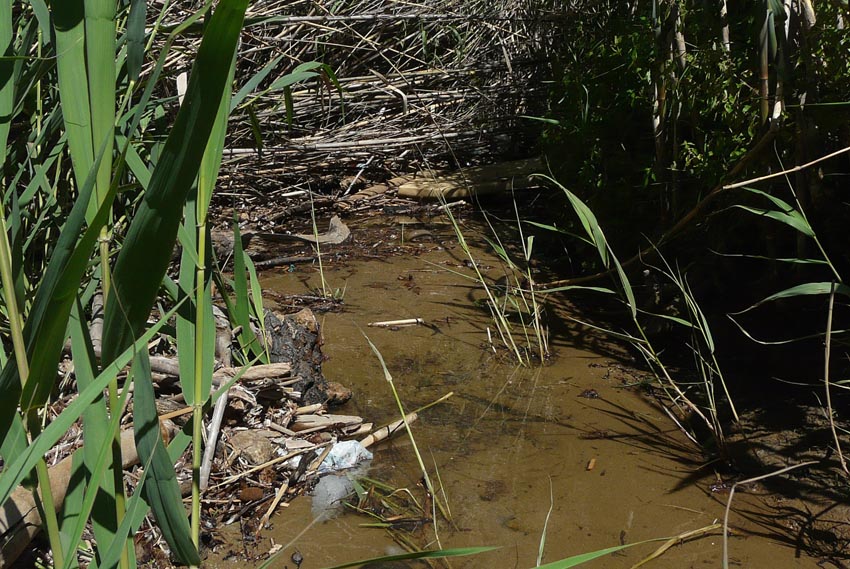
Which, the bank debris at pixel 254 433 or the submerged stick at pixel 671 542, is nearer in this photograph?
the submerged stick at pixel 671 542

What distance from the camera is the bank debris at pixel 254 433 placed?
2.60 meters

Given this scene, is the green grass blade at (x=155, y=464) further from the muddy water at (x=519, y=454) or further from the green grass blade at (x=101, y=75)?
the muddy water at (x=519, y=454)

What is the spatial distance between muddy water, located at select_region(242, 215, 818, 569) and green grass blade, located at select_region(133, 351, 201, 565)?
1296 millimetres

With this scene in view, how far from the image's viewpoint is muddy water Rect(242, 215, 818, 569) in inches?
99.0

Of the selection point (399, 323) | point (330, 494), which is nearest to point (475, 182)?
point (399, 323)

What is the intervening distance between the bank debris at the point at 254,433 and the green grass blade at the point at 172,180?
1.42 meters

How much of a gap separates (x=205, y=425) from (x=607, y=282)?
2328mm

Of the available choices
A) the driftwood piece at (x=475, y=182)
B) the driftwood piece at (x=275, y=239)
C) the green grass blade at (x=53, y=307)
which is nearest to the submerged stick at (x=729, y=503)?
the green grass blade at (x=53, y=307)

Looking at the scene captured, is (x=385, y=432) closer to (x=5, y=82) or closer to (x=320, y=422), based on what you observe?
(x=320, y=422)

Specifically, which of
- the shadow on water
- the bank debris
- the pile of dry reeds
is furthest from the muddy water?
the pile of dry reeds

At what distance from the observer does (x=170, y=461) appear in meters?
1.21

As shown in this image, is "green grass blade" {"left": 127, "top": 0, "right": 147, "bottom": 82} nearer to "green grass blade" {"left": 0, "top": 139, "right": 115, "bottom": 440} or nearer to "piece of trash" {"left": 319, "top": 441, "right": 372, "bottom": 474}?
"green grass blade" {"left": 0, "top": 139, "right": 115, "bottom": 440}

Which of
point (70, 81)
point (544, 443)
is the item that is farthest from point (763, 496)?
point (70, 81)

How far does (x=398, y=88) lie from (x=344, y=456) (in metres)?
4.26
